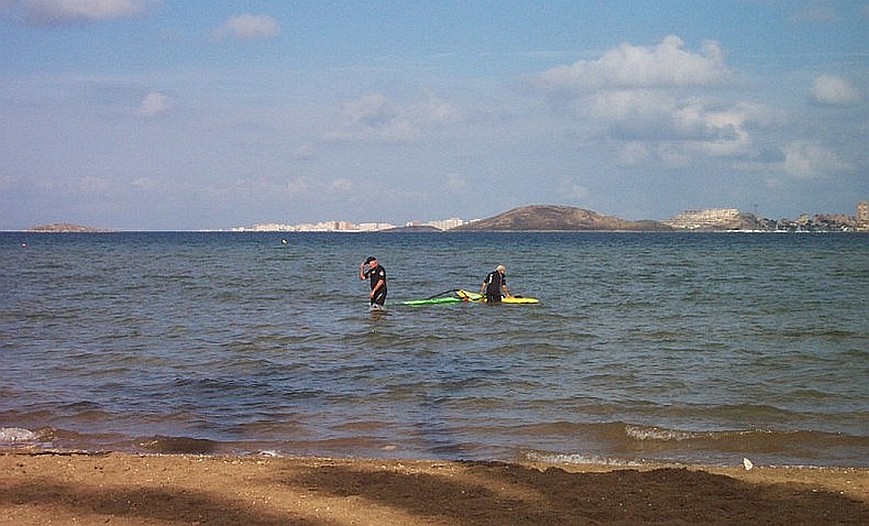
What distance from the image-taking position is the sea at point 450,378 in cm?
1044

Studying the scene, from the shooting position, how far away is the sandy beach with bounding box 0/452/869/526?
6.66 m

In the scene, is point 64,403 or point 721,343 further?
point 721,343

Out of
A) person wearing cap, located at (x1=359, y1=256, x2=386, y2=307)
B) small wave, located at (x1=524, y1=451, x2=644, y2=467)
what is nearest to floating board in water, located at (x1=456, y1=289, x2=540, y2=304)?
person wearing cap, located at (x1=359, y1=256, x2=386, y2=307)

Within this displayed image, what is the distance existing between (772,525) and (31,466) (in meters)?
5.90

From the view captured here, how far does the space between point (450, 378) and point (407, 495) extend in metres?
7.06

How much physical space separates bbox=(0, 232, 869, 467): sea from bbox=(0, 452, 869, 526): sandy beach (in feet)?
5.57

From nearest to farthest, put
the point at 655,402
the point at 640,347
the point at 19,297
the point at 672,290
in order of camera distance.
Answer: the point at 655,402 < the point at 640,347 < the point at 19,297 < the point at 672,290

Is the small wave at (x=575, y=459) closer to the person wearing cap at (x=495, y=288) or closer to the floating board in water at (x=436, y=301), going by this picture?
the person wearing cap at (x=495, y=288)

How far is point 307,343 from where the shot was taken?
18.5 meters

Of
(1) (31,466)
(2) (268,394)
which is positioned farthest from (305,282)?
(1) (31,466)

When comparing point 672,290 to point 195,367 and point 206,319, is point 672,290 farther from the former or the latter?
point 195,367

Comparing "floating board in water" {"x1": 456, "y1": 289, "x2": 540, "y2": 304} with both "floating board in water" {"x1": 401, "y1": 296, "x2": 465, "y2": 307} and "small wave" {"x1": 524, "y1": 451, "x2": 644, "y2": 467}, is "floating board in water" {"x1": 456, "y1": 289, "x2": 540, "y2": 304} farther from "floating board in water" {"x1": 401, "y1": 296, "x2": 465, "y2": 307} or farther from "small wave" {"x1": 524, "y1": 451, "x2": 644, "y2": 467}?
"small wave" {"x1": 524, "y1": 451, "x2": 644, "y2": 467}

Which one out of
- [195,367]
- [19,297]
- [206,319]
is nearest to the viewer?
[195,367]

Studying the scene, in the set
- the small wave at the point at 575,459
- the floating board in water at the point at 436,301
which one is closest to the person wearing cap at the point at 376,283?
the floating board in water at the point at 436,301
